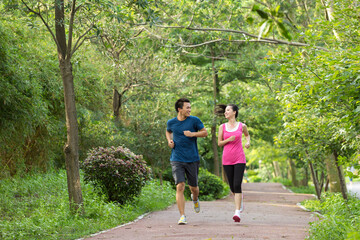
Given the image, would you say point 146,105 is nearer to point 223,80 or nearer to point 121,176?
point 223,80

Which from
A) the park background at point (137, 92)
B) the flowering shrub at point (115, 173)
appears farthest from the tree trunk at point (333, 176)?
the flowering shrub at point (115, 173)

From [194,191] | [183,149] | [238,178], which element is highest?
[183,149]

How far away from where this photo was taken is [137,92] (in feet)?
73.7

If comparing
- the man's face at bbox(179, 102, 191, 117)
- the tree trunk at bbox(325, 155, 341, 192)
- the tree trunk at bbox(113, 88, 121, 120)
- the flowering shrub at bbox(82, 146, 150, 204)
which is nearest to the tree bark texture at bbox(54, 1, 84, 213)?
the flowering shrub at bbox(82, 146, 150, 204)

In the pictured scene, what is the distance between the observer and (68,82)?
8688mm

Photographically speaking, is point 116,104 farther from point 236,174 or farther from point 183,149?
point 236,174

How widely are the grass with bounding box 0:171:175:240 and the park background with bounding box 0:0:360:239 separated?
0.04m

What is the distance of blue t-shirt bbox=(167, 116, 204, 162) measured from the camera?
8094mm

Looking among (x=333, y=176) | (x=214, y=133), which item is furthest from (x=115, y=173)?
(x=214, y=133)

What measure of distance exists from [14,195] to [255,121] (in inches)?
748

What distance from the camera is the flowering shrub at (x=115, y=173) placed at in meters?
10.5

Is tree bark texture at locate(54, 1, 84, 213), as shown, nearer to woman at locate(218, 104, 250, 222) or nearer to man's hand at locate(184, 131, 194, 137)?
man's hand at locate(184, 131, 194, 137)

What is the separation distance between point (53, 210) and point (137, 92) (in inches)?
535

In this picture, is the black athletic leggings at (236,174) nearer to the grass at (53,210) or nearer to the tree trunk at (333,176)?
the grass at (53,210)
